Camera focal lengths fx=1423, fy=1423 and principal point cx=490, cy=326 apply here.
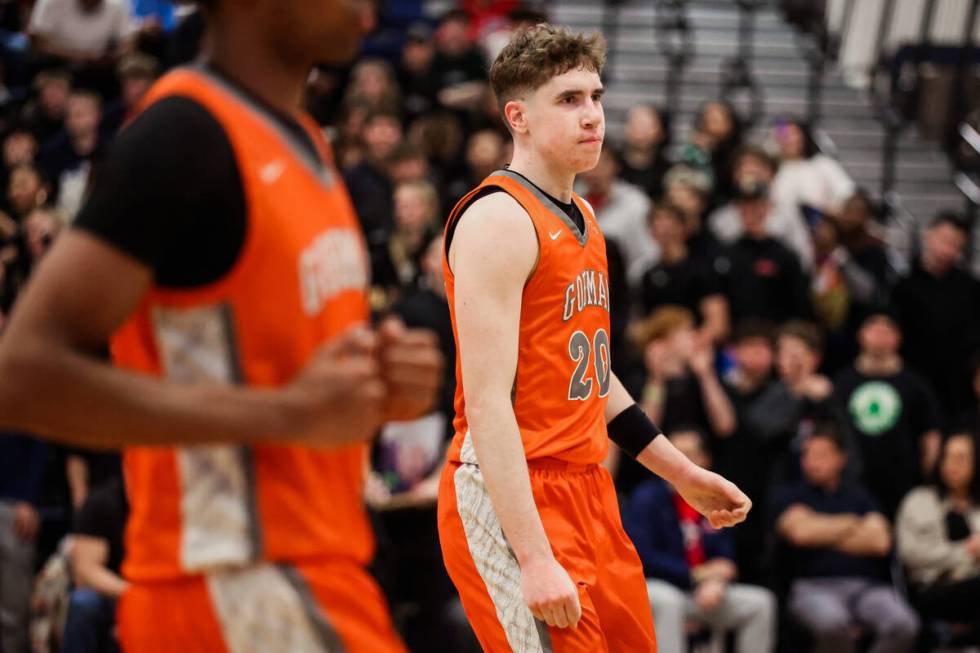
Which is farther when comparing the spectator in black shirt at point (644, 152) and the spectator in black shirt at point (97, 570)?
the spectator in black shirt at point (644, 152)

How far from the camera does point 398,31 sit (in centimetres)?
1448

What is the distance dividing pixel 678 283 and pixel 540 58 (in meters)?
6.01

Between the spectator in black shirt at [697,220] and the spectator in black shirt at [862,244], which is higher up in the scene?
the spectator in black shirt at [697,220]

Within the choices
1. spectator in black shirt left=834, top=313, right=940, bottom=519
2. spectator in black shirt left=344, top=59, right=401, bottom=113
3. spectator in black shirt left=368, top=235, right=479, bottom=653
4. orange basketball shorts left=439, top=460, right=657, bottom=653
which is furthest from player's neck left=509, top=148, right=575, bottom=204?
spectator in black shirt left=344, top=59, right=401, bottom=113

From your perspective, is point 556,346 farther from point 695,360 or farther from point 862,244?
point 862,244

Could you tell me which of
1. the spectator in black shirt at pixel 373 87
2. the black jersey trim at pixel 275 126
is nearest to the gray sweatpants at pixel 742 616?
the spectator in black shirt at pixel 373 87

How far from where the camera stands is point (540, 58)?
3914 millimetres

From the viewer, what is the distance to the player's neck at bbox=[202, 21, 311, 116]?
→ 2.33 meters

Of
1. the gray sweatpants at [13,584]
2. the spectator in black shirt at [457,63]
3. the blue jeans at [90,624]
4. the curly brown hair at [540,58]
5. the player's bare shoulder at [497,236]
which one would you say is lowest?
the gray sweatpants at [13,584]

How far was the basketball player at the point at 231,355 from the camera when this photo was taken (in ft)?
6.81

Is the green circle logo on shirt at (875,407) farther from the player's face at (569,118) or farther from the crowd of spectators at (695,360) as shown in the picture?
the player's face at (569,118)

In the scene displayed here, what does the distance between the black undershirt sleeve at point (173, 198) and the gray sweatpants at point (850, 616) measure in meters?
6.50

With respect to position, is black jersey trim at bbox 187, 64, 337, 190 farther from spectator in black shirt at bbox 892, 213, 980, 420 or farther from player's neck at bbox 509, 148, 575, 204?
spectator in black shirt at bbox 892, 213, 980, 420

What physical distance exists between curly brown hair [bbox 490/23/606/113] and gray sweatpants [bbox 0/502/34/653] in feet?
17.3
